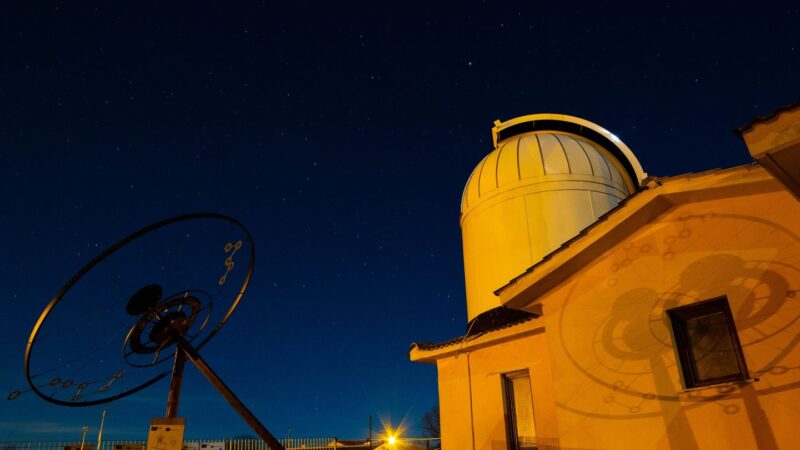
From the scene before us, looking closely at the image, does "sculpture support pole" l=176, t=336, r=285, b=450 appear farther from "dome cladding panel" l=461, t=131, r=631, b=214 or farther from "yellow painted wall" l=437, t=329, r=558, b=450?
"dome cladding panel" l=461, t=131, r=631, b=214

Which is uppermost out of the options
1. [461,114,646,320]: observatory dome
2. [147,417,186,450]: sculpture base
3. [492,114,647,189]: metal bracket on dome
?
[492,114,647,189]: metal bracket on dome

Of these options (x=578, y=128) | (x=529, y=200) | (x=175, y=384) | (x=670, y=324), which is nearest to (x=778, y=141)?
(x=670, y=324)

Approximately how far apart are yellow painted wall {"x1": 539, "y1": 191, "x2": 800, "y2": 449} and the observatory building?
0.01m

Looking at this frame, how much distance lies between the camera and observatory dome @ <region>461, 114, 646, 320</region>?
13.9 meters

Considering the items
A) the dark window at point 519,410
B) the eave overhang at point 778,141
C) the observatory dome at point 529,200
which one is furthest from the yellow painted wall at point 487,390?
the eave overhang at point 778,141

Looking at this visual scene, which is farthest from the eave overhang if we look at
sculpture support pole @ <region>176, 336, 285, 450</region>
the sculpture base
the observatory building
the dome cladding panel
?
the dome cladding panel

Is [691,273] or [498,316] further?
[498,316]

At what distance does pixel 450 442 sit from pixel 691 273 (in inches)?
270

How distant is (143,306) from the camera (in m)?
9.91

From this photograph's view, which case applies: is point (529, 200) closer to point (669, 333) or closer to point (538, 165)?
point (538, 165)

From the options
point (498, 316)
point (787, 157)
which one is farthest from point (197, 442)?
point (787, 157)

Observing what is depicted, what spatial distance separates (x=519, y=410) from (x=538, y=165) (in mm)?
6583

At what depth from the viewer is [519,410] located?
11.1m

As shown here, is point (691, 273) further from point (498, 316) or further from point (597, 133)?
point (597, 133)
